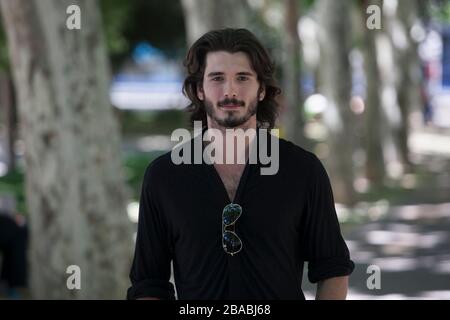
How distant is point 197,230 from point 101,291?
5712mm

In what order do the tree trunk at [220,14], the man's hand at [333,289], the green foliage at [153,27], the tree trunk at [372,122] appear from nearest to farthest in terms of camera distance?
the man's hand at [333,289]
the tree trunk at [220,14]
the tree trunk at [372,122]
the green foliage at [153,27]

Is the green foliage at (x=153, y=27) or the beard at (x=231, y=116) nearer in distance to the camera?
the beard at (x=231, y=116)

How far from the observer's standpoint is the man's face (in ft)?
11.8

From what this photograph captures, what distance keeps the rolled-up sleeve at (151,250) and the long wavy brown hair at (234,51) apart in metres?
0.41

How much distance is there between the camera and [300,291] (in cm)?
363

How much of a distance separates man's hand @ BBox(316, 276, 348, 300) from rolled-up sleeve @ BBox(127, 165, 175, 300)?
525 millimetres

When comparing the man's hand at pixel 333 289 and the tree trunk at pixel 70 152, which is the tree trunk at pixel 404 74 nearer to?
the tree trunk at pixel 70 152

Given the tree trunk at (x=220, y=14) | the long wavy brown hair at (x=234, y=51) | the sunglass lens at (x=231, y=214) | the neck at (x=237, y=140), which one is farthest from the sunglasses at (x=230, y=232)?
the tree trunk at (x=220, y=14)

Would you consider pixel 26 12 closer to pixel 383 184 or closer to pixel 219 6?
pixel 219 6

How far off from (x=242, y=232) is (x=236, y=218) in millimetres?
53

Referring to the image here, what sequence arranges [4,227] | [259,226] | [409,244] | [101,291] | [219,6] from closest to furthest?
1. [259,226]
2. [101,291]
3. [4,227]
4. [219,6]
5. [409,244]

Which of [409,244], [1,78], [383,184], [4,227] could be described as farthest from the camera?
[1,78]

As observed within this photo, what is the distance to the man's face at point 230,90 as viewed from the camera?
3586 millimetres

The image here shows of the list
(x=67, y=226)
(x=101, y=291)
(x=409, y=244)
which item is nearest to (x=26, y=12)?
(x=67, y=226)
